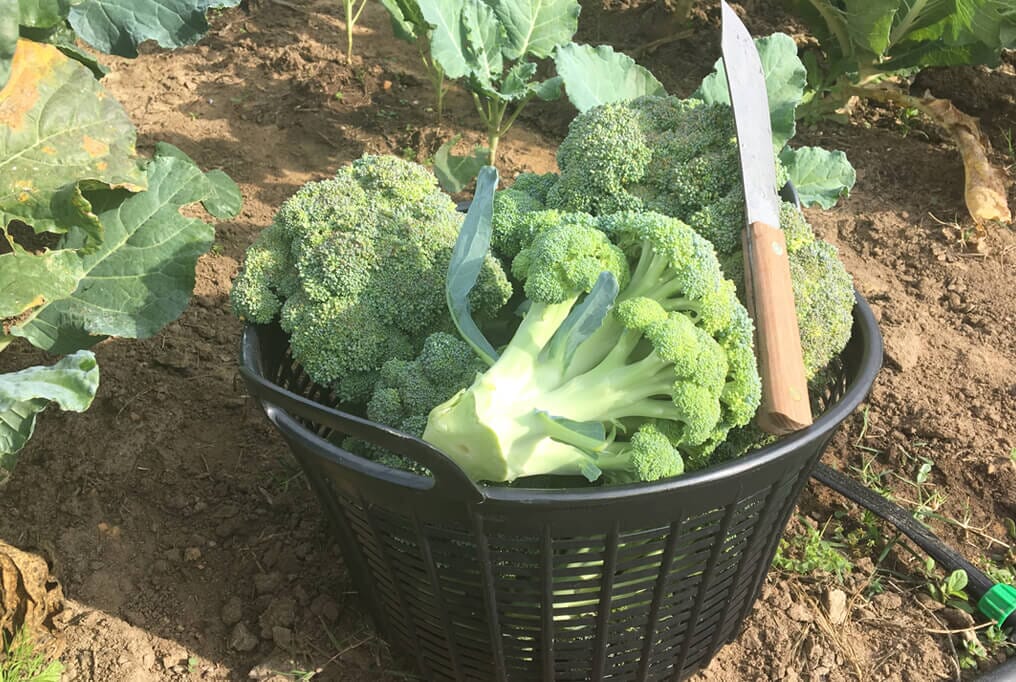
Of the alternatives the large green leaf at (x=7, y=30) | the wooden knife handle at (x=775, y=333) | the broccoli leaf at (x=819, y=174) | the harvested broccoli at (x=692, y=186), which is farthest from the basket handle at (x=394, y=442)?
the broccoli leaf at (x=819, y=174)

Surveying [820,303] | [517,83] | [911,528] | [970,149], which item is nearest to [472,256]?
[820,303]

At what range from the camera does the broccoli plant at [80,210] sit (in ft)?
7.07

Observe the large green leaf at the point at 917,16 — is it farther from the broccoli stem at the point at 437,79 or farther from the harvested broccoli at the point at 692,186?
the harvested broccoli at the point at 692,186

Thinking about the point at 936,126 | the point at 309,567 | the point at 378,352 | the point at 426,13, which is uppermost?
the point at 426,13

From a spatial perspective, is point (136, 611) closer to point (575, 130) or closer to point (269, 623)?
point (269, 623)

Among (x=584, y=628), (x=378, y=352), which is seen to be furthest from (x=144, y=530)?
(x=584, y=628)

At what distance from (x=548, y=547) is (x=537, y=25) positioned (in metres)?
2.26

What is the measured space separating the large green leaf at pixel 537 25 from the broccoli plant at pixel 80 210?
1.35 meters

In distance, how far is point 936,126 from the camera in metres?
3.96

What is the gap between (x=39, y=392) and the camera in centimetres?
163

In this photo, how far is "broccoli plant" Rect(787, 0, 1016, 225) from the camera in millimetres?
3453

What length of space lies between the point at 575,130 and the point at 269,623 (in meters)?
1.39

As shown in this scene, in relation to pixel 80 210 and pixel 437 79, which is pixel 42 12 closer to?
pixel 80 210

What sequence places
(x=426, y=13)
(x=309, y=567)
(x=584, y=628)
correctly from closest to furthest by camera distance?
(x=584, y=628) < (x=309, y=567) < (x=426, y=13)
